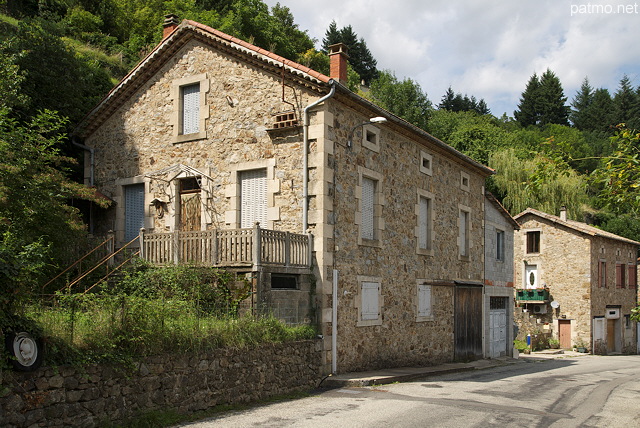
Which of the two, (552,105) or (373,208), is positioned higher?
(552,105)

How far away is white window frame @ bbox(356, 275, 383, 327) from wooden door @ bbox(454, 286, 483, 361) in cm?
564

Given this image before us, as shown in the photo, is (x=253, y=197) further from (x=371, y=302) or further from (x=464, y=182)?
(x=464, y=182)

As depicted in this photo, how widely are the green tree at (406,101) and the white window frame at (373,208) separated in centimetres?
2970

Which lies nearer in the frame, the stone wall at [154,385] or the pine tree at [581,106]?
the stone wall at [154,385]

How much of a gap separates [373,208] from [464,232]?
22.9ft

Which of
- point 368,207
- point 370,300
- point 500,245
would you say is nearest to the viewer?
point 370,300

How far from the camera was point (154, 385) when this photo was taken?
31.6 feet

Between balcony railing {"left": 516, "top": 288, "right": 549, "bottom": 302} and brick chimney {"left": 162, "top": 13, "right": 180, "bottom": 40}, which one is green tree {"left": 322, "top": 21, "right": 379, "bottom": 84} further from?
brick chimney {"left": 162, "top": 13, "right": 180, "bottom": 40}

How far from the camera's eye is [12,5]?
3195 cm

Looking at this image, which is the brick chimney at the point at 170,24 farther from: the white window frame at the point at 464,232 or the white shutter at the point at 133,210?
the white window frame at the point at 464,232

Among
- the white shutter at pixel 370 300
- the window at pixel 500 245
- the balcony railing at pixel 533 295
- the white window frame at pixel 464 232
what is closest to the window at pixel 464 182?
the white window frame at pixel 464 232

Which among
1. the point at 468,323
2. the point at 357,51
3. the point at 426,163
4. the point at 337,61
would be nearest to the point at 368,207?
the point at 337,61

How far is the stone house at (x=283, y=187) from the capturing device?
47.5 feet

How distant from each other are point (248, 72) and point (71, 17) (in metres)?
22.0
